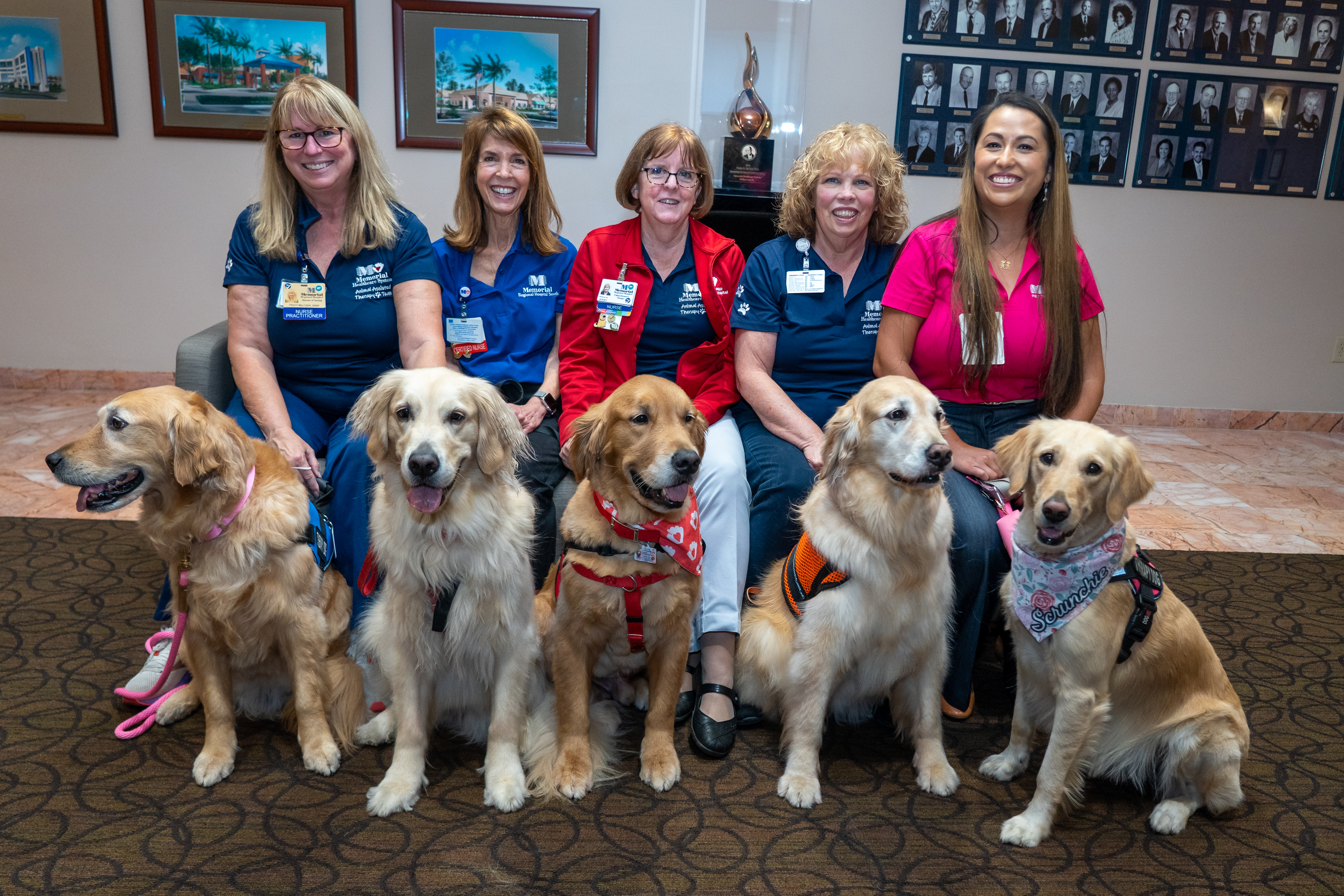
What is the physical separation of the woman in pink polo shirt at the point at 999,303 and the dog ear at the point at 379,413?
1.40m

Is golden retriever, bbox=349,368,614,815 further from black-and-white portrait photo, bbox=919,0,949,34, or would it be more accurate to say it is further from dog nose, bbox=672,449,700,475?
black-and-white portrait photo, bbox=919,0,949,34

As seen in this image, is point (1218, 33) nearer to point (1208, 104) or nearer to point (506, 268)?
point (1208, 104)

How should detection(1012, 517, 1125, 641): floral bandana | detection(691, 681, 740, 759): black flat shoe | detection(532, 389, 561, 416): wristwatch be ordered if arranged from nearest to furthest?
detection(1012, 517, 1125, 641): floral bandana → detection(691, 681, 740, 759): black flat shoe → detection(532, 389, 561, 416): wristwatch

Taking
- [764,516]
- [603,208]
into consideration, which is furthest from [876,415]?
[603,208]

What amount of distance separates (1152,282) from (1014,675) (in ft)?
13.3

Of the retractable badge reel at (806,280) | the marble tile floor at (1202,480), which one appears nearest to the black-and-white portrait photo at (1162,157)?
the marble tile floor at (1202,480)

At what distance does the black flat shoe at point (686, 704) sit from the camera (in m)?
2.25

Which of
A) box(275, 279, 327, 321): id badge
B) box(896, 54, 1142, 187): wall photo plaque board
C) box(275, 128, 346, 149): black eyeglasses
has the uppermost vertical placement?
box(896, 54, 1142, 187): wall photo plaque board

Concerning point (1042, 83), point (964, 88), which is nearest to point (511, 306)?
point (964, 88)

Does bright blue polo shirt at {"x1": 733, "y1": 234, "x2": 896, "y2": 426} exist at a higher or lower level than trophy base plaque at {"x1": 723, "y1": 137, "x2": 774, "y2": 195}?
lower

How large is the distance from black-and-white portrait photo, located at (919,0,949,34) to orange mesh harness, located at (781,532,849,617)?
4031 millimetres

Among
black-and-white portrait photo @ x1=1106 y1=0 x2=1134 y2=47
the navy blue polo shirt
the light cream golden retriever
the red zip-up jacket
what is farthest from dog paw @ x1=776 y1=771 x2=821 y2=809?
black-and-white portrait photo @ x1=1106 y1=0 x2=1134 y2=47

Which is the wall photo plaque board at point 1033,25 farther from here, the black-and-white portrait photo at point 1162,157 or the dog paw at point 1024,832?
the dog paw at point 1024,832

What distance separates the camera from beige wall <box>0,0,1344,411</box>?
16.0 ft
